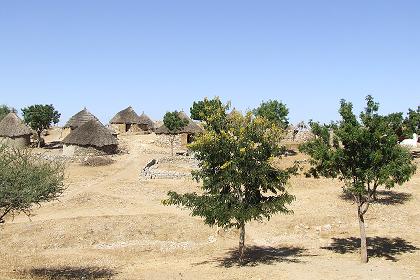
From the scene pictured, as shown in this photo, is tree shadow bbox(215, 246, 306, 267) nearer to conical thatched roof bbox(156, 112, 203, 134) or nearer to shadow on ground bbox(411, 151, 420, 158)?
shadow on ground bbox(411, 151, 420, 158)

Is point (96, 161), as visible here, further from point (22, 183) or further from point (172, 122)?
point (22, 183)

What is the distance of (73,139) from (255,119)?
3975 centimetres

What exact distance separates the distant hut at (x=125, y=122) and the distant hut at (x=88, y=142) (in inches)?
845

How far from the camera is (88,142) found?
179 feet

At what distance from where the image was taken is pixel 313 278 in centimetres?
1962

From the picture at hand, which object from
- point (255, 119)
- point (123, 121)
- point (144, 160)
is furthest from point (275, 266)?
point (123, 121)

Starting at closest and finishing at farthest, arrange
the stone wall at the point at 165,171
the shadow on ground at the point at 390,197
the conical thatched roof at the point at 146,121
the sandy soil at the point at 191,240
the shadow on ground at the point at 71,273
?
the shadow on ground at the point at 71,273 < the sandy soil at the point at 191,240 < the shadow on ground at the point at 390,197 < the stone wall at the point at 165,171 < the conical thatched roof at the point at 146,121

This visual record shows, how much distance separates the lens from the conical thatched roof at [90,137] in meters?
54.8

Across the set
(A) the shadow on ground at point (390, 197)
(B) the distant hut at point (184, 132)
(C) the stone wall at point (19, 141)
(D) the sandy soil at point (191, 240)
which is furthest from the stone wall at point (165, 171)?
(C) the stone wall at point (19, 141)

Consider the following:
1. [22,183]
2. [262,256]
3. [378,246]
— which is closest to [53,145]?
[262,256]

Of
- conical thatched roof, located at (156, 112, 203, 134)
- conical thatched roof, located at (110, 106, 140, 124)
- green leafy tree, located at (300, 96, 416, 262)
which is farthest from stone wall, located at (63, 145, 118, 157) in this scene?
green leafy tree, located at (300, 96, 416, 262)

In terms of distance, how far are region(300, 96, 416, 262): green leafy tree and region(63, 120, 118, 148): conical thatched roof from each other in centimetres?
3843

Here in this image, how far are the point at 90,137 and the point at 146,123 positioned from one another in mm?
25877

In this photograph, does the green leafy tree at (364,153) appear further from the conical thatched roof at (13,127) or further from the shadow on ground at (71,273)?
the conical thatched roof at (13,127)
